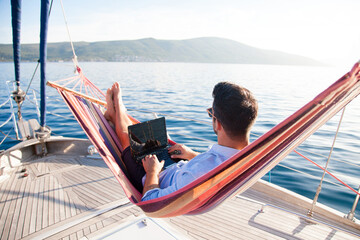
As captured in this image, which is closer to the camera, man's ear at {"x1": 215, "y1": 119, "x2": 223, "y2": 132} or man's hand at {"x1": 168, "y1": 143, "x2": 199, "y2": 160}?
man's ear at {"x1": 215, "y1": 119, "x2": 223, "y2": 132}

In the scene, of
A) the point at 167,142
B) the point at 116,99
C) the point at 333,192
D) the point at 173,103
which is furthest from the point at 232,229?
the point at 173,103

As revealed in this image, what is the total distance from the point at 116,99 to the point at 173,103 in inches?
302

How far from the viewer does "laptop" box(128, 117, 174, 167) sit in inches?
70.4

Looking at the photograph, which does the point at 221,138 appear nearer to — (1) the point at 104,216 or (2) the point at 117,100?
(2) the point at 117,100

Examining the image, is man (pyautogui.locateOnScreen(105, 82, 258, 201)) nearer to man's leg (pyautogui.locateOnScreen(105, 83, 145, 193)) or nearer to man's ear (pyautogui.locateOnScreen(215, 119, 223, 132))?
man's ear (pyautogui.locateOnScreen(215, 119, 223, 132))

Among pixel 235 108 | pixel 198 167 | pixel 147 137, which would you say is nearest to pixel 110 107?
pixel 147 137

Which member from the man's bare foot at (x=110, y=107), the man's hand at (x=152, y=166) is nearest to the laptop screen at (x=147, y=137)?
the man's hand at (x=152, y=166)

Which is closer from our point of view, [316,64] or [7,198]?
[7,198]

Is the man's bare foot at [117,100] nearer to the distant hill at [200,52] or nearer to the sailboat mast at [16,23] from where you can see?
the sailboat mast at [16,23]

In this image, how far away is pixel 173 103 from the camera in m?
9.77

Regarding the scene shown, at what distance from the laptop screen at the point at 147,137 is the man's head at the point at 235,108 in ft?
3.05

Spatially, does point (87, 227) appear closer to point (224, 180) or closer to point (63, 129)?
point (224, 180)

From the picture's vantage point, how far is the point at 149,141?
1909mm

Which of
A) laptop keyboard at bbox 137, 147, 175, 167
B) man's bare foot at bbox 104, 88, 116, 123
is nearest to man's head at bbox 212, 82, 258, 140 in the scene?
laptop keyboard at bbox 137, 147, 175, 167
